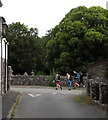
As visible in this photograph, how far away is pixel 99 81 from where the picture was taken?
1650 cm

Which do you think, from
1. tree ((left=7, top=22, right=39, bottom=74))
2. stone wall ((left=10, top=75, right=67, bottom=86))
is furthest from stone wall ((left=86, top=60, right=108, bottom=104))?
tree ((left=7, top=22, right=39, bottom=74))

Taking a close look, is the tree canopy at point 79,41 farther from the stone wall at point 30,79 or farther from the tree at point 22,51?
the tree at point 22,51

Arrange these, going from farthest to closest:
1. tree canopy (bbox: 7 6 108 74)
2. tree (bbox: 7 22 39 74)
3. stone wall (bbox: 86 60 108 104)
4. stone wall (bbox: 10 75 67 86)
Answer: tree (bbox: 7 22 39 74), tree canopy (bbox: 7 6 108 74), stone wall (bbox: 10 75 67 86), stone wall (bbox: 86 60 108 104)

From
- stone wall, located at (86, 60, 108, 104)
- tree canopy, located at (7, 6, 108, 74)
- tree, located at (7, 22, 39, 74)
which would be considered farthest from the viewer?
tree, located at (7, 22, 39, 74)

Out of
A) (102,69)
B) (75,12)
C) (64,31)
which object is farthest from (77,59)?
(102,69)

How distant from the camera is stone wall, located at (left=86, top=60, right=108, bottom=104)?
49.4 feet

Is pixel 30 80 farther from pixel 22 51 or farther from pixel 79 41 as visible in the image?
pixel 22 51

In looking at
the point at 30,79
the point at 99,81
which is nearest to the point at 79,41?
the point at 30,79

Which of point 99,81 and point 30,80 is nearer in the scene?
point 99,81

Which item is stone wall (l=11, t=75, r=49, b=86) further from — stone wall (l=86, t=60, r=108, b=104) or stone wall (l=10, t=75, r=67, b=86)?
stone wall (l=86, t=60, r=108, b=104)

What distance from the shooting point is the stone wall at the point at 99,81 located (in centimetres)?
1505

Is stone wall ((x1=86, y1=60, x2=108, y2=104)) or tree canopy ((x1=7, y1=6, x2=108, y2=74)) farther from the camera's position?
tree canopy ((x1=7, y1=6, x2=108, y2=74))

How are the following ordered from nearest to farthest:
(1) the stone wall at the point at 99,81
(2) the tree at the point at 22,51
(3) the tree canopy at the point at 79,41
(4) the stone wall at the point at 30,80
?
(1) the stone wall at the point at 99,81 → (4) the stone wall at the point at 30,80 → (3) the tree canopy at the point at 79,41 → (2) the tree at the point at 22,51

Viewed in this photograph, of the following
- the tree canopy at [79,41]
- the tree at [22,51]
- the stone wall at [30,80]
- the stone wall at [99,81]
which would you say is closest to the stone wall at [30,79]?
the stone wall at [30,80]
